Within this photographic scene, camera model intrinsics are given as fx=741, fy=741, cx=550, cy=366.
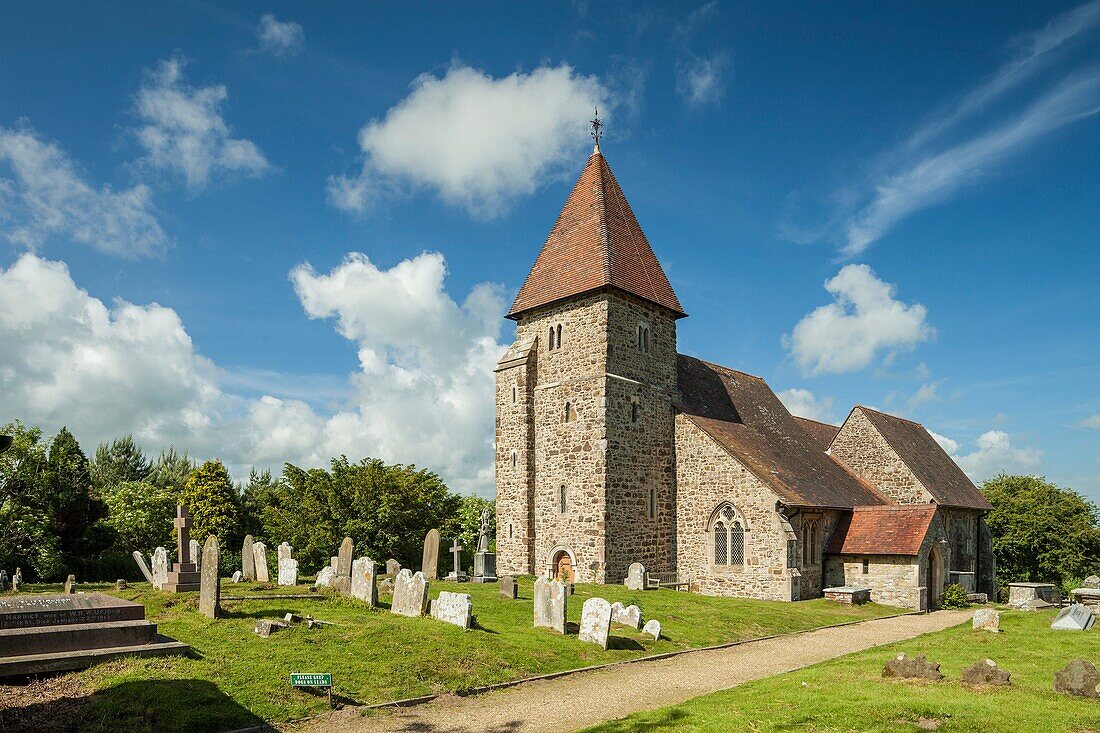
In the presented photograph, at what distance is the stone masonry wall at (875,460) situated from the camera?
36509mm

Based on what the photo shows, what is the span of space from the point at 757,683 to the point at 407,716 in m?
6.76

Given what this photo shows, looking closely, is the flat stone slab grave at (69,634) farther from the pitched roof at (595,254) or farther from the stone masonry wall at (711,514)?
the stone masonry wall at (711,514)

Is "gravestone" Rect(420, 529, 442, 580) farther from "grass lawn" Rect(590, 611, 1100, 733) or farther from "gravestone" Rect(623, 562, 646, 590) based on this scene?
"grass lawn" Rect(590, 611, 1100, 733)

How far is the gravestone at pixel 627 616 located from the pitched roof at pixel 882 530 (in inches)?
572

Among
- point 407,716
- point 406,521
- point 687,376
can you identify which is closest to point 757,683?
point 407,716

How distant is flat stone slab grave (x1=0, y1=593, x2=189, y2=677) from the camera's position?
1154 cm

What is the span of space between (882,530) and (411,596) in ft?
69.1

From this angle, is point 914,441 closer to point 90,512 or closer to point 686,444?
point 686,444

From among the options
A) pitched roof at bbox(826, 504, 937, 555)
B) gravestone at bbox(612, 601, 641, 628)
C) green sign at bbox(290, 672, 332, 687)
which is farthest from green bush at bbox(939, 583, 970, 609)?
green sign at bbox(290, 672, 332, 687)

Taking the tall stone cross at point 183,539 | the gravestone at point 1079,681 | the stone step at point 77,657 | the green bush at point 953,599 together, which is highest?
the tall stone cross at point 183,539

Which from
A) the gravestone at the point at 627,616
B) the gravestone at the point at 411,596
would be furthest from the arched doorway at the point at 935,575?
the gravestone at the point at 411,596

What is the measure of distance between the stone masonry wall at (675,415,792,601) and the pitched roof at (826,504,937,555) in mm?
4150

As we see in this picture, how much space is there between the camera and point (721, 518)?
97.7 feet

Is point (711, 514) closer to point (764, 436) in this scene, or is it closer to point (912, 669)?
point (764, 436)
